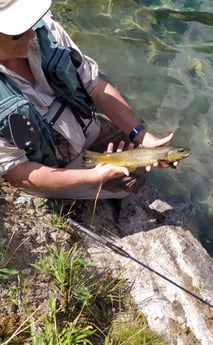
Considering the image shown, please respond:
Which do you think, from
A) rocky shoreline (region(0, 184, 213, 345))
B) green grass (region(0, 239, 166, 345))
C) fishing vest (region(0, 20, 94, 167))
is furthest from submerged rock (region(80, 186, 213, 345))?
fishing vest (region(0, 20, 94, 167))

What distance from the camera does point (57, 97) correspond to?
454 cm

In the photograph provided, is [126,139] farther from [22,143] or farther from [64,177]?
[22,143]

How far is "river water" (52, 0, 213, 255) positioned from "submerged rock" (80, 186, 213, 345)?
96 centimetres

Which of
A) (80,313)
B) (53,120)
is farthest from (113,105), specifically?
(80,313)

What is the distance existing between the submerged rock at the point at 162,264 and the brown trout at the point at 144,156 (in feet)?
2.12

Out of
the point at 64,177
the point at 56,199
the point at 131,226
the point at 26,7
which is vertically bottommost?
the point at 131,226

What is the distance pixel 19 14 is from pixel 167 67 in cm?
464

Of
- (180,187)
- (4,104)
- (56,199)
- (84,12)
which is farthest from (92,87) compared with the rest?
(84,12)

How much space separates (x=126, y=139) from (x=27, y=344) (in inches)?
94.1

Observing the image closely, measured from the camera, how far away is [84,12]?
8.77 meters

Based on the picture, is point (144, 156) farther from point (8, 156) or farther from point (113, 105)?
point (8, 156)

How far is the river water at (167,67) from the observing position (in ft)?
21.3

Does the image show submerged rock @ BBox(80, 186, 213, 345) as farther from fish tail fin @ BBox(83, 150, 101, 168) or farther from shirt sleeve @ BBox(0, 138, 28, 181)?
shirt sleeve @ BBox(0, 138, 28, 181)

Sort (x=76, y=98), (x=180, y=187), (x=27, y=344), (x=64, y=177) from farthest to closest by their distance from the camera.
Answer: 1. (x=180, y=187)
2. (x=76, y=98)
3. (x=64, y=177)
4. (x=27, y=344)
